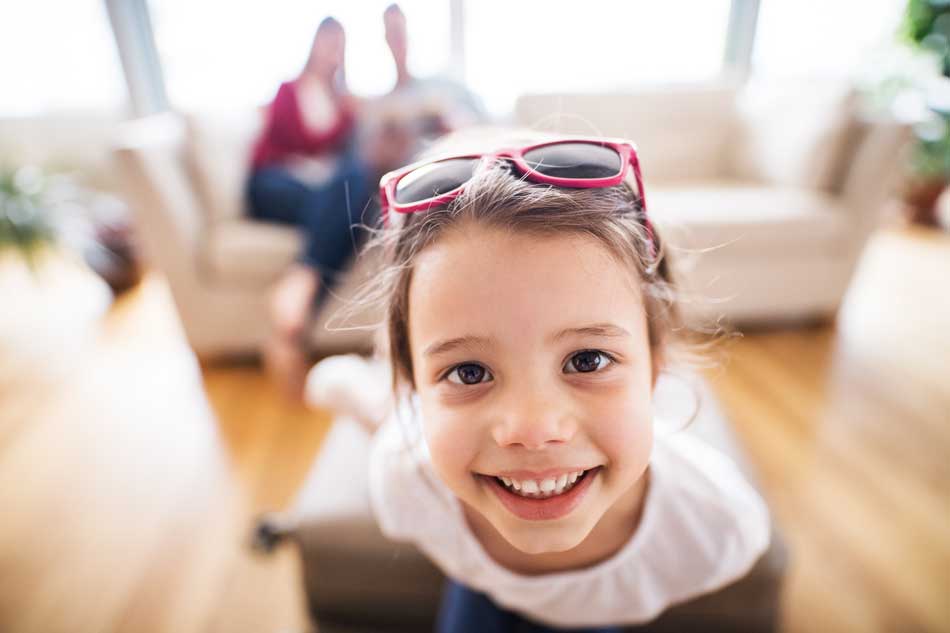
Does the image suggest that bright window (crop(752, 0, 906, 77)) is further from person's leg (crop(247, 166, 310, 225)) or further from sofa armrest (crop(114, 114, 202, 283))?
sofa armrest (crop(114, 114, 202, 283))

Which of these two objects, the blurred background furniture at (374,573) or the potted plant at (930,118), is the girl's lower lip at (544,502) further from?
the potted plant at (930,118)

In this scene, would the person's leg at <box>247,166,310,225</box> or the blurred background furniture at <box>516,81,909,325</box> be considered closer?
the blurred background furniture at <box>516,81,909,325</box>

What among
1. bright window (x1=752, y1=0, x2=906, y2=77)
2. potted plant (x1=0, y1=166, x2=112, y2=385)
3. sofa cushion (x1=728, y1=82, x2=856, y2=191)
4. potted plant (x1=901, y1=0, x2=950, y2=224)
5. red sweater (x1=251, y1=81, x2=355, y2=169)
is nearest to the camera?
sofa cushion (x1=728, y1=82, x2=856, y2=191)

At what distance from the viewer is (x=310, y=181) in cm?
203

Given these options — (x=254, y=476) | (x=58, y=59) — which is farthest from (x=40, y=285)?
(x=254, y=476)

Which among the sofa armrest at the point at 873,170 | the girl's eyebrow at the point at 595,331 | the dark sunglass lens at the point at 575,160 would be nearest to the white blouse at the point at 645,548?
the girl's eyebrow at the point at 595,331

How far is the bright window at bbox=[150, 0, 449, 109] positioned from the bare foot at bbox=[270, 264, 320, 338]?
6.20 ft

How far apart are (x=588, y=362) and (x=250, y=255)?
165 centimetres

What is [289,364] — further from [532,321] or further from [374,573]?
[532,321]

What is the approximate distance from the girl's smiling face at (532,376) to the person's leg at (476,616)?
0.27 meters

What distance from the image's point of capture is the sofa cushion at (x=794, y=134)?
1967 mm

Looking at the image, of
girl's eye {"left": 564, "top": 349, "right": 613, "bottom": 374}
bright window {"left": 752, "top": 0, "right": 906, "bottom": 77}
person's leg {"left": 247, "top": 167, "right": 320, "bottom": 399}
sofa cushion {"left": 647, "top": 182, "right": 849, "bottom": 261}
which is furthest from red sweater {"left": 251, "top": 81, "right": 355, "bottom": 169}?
bright window {"left": 752, "top": 0, "right": 906, "bottom": 77}

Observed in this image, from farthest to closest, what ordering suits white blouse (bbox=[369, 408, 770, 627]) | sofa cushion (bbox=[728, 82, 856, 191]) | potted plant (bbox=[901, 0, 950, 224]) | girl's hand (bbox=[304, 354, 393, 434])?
potted plant (bbox=[901, 0, 950, 224]) < sofa cushion (bbox=[728, 82, 856, 191]) < girl's hand (bbox=[304, 354, 393, 434]) < white blouse (bbox=[369, 408, 770, 627])

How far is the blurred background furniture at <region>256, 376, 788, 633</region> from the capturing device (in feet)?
2.65
